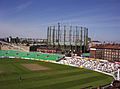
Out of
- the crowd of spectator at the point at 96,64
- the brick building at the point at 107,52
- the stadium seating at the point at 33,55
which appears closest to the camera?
the crowd of spectator at the point at 96,64

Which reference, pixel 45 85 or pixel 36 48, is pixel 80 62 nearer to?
pixel 45 85

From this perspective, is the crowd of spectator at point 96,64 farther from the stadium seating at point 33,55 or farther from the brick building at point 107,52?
the stadium seating at point 33,55

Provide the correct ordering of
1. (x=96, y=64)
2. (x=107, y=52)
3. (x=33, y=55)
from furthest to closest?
(x=33, y=55), (x=107, y=52), (x=96, y=64)

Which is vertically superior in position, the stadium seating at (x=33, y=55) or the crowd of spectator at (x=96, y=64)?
the stadium seating at (x=33, y=55)

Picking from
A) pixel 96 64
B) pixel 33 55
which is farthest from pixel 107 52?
pixel 33 55

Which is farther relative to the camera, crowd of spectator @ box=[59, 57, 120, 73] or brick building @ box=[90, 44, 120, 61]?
brick building @ box=[90, 44, 120, 61]

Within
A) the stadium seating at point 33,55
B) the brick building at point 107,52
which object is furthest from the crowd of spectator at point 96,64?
the stadium seating at point 33,55

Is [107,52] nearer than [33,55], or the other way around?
[107,52]

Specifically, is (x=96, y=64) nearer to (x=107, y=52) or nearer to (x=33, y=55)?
(x=107, y=52)

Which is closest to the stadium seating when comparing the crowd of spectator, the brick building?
the crowd of spectator

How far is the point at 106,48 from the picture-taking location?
241 ft

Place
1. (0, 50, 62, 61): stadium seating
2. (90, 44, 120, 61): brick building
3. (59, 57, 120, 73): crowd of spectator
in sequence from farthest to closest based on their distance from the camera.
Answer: (0, 50, 62, 61): stadium seating
(90, 44, 120, 61): brick building
(59, 57, 120, 73): crowd of spectator

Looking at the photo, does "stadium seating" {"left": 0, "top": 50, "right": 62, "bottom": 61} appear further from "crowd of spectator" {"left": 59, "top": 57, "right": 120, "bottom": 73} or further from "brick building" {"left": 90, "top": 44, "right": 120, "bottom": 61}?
"brick building" {"left": 90, "top": 44, "right": 120, "bottom": 61}

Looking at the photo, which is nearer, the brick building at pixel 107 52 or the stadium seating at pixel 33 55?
the brick building at pixel 107 52
